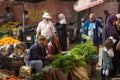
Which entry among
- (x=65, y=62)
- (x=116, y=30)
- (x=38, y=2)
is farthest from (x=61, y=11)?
(x=65, y=62)

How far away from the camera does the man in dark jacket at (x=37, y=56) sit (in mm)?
11383

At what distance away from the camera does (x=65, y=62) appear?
1147 cm

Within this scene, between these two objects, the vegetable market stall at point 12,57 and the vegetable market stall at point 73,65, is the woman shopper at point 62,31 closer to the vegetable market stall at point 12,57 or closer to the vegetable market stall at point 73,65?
the vegetable market stall at point 73,65

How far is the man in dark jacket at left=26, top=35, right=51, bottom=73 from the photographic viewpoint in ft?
37.3

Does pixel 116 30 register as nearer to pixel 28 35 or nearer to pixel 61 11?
pixel 28 35

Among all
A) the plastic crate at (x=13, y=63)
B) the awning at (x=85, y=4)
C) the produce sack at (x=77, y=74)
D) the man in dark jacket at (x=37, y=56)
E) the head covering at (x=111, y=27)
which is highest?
the awning at (x=85, y=4)

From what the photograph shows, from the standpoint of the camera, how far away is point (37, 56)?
1150 centimetres

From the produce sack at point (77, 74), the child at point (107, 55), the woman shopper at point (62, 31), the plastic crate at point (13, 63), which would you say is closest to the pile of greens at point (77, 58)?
the produce sack at point (77, 74)

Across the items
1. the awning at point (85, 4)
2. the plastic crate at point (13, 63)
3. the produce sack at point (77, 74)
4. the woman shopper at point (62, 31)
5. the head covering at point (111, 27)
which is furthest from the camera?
the awning at point (85, 4)

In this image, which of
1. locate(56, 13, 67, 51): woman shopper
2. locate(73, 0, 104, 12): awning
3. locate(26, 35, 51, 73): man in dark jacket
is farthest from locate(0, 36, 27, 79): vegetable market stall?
locate(73, 0, 104, 12): awning

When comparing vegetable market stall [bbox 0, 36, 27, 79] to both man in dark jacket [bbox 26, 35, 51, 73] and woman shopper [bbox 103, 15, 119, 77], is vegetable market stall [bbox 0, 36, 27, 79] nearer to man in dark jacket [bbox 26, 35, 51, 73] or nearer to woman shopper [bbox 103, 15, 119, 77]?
man in dark jacket [bbox 26, 35, 51, 73]

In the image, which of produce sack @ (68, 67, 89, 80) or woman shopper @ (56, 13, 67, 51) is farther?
woman shopper @ (56, 13, 67, 51)

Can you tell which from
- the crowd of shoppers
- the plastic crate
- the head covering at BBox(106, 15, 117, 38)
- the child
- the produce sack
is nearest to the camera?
the crowd of shoppers

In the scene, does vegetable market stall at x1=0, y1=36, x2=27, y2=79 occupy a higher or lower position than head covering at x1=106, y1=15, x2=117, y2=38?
lower
